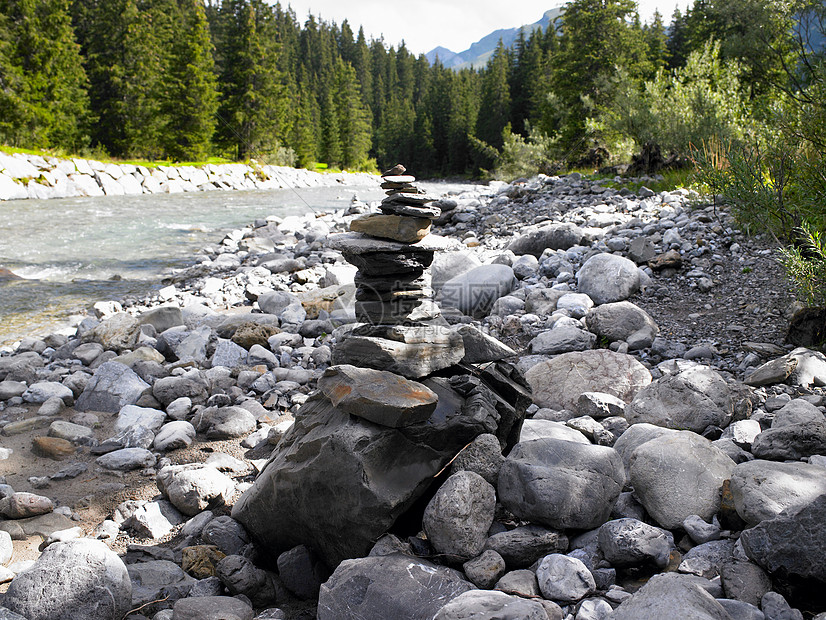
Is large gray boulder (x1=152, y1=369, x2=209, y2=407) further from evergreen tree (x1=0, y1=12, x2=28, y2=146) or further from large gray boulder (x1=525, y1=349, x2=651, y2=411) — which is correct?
evergreen tree (x1=0, y1=12, x2=28, y2=146)

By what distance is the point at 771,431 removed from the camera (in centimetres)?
334

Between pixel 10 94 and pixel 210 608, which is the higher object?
pixel 10 94

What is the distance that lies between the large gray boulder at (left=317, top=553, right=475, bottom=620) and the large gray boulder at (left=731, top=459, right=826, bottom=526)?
4.54ft

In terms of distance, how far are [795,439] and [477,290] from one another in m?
4.94

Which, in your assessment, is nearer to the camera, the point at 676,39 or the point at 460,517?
the point at 460,517

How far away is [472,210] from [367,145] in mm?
49755

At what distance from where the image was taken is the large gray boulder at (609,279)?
23.5ft

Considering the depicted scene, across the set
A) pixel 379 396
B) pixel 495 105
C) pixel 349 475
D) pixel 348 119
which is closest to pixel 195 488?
pixel 349 475

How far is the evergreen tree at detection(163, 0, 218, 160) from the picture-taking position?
3819 centimetres

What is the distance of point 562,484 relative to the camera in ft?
9.53

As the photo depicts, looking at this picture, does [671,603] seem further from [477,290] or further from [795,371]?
[477,290]

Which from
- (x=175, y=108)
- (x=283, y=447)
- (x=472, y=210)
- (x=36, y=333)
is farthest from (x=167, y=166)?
(x=283, y=447)

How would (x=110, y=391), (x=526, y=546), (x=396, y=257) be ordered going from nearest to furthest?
(x=526, y=546)
(x=396, y=257)
(x=110, y=391)

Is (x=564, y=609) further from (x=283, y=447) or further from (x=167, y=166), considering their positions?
(x=167, y=166)
